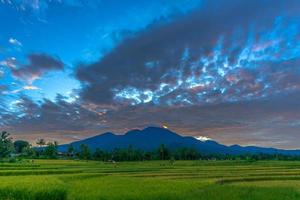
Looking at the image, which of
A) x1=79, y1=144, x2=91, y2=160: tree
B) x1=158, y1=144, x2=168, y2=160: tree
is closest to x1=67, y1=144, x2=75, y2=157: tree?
x1=79, y1=144, x2=91, y2=160: tree

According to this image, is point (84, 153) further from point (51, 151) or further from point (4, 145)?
point (4, 145)

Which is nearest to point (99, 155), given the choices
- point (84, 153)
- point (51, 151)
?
point (84, 153)

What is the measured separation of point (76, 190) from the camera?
2427 cm

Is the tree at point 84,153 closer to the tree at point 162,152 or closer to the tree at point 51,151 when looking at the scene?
the tree at point 51,151

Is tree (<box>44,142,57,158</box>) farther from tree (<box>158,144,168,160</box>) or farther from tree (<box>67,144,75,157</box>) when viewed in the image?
tree (<box>158,144,168,160</box>)

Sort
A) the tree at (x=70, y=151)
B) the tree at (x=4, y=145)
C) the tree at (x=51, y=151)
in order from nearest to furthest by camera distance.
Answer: the tree at (x=4, y=145) < the tree at (x=51, y=151) < the tree at (x=70, y=151)

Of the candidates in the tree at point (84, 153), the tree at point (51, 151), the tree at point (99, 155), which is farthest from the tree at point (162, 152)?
the tree at point (51, 151)

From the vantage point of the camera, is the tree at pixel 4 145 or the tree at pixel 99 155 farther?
the tree at pixel 99 155

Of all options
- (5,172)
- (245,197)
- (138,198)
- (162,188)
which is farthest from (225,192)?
(5,172)

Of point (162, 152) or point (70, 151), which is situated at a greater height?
point (70, 151)

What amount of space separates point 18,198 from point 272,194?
17048mm

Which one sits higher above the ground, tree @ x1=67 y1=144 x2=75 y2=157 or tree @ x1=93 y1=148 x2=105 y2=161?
tree @ x1=67 y1=144 x2=75 y2=157

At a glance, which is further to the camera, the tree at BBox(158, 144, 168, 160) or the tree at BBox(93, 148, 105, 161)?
the tree at BBox(158, 144, 168, 160)

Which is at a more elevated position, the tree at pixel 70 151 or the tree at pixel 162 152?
the tree at pixel 70 151
